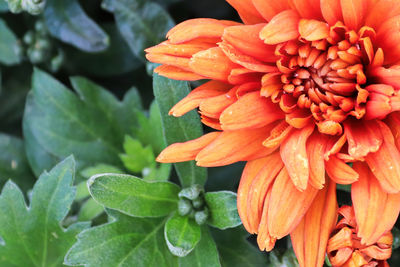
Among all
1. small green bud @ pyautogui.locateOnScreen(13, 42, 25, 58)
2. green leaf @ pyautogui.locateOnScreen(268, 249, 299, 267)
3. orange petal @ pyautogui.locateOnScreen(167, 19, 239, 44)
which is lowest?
green leaf @ pyautogui.locateOnScreen(268, 249, 299, 267)

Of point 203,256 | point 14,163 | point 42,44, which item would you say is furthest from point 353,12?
point 14,163

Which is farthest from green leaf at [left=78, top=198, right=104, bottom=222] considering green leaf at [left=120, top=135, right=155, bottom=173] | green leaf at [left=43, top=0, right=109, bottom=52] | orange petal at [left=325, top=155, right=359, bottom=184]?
orange petal at [left=325, top=155, right=359, bottom=184]

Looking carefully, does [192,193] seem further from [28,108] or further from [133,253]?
[28,108]

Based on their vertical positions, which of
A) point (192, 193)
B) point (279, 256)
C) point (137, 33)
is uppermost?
point (137, 33)

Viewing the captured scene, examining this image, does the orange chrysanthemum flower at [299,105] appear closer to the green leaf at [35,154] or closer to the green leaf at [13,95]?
the green leaf at [35,154]

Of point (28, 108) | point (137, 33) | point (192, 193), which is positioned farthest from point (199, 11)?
point (192, 193)

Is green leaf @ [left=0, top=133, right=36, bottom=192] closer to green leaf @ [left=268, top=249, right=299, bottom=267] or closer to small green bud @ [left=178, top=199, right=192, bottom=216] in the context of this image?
small green bud @ [left=178, top=199, right=192, bottom=216]
